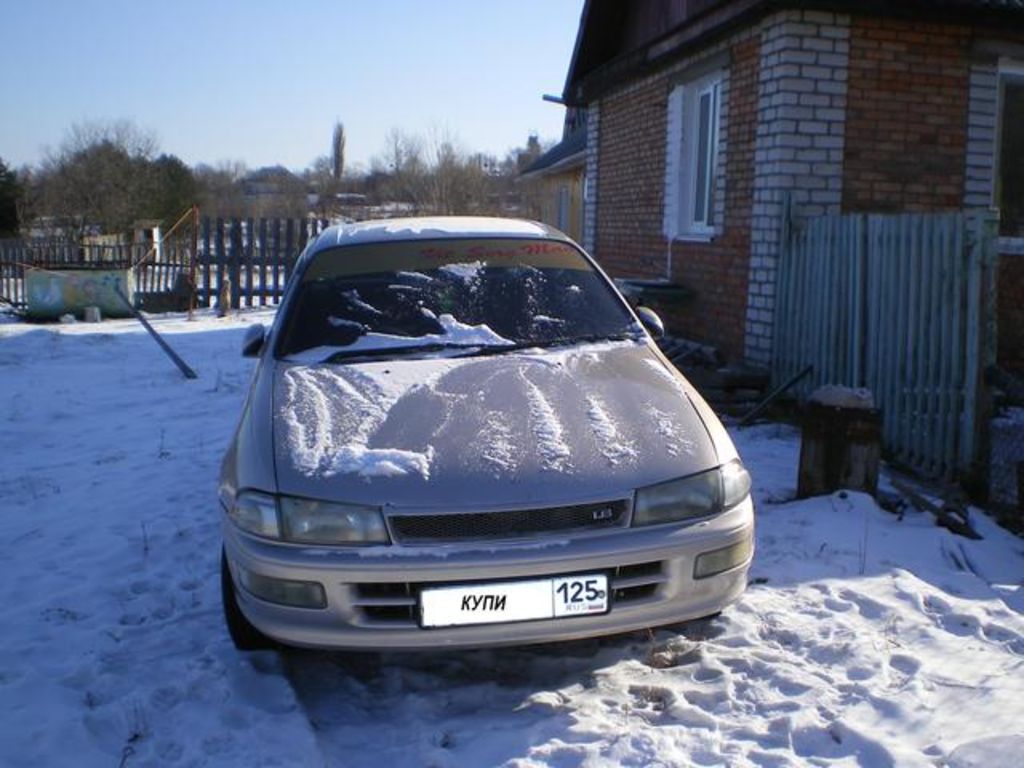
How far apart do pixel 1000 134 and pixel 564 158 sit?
39.6ft

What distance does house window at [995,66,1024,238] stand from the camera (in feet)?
25.2

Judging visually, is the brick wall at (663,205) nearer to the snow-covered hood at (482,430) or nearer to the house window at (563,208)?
the snow-covered hood at (482,430)

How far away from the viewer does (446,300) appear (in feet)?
13.7

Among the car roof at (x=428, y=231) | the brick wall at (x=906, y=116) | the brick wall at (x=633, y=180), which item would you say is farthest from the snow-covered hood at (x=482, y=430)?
the brick wall at (x=633, y=180)

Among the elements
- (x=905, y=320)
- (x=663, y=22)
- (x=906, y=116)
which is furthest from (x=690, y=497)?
(x=663, y=22)

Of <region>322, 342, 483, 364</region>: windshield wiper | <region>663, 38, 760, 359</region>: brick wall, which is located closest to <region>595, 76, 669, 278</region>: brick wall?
<region>663, 38, 760, 359</region>: brick wall

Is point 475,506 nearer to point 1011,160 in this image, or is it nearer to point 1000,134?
point 1000,134

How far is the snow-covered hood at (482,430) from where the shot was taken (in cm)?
283

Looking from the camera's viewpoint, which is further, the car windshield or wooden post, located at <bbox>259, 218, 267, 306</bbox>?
wooden post, located at <bbox>259, 218, 267, 306</bbox>

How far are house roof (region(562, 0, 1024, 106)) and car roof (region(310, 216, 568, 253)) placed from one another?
3348 mm

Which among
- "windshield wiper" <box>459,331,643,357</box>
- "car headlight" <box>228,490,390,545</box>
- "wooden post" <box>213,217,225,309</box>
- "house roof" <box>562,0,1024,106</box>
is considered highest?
"house roof" <box>562,0,1024,106</box>

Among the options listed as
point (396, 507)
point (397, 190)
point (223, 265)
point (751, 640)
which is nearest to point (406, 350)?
point (396, 507)

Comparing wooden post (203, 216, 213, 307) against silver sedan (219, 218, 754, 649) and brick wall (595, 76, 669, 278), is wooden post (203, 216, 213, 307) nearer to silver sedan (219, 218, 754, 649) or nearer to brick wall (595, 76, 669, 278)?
brick wall (595, 76, 669, 278)

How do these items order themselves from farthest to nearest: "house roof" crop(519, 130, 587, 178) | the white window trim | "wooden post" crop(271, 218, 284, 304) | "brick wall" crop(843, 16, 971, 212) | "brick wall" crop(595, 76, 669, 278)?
"house roof" crop(519, 130, 587, 178) < "wooden post" crop(271, 218, 284, 304) < "brick wall" crop(595, 76, 669, 278) < the white window trim < "brick wall" crop(843, 16, 971, 212)
